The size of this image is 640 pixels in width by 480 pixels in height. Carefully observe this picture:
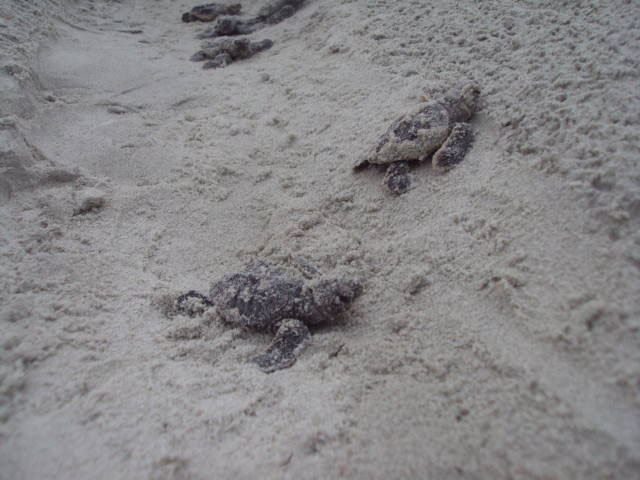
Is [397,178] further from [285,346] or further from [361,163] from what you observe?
[285,346]

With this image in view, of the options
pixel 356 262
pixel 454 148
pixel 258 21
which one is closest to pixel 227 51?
pixel 258 21

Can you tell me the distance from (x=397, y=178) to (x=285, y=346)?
103cm

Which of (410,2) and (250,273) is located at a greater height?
(410,2)

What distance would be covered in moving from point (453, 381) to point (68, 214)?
6.65 feet

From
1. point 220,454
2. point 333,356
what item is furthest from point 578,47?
point 220,454

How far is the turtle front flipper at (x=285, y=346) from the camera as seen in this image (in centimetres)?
139

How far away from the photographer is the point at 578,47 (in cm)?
193

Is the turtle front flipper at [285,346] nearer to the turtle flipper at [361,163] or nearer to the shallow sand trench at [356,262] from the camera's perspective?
the shallow sand trench at [356,262]

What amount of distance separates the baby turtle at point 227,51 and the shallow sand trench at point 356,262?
104 cm

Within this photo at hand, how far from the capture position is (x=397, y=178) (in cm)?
193

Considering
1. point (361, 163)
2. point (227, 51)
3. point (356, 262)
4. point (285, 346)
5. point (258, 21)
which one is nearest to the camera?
point (285, 346)

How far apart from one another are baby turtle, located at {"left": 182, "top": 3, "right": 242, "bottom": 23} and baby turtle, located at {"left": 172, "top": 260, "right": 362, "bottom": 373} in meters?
4.82

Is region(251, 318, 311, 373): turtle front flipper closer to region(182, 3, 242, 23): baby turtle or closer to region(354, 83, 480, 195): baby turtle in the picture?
region(354, 83, 480, 195): baby turtle

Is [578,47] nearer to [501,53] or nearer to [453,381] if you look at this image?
[501,53]
